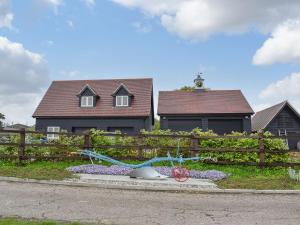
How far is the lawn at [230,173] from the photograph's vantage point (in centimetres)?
1098

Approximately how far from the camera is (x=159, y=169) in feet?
44.0

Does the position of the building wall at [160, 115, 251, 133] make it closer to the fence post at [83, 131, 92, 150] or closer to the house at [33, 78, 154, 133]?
the house at [33, 78, 154, 133]

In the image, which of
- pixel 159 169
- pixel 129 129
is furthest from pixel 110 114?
pixel 159 169

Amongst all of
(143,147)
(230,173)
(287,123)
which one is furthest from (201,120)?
(230,173)

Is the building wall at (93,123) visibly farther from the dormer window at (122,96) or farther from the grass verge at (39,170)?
the grass verge at (39,170)

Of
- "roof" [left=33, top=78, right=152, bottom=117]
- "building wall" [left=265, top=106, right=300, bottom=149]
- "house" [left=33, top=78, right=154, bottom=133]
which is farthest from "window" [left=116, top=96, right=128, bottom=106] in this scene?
Result: "building wall" [left=265, top=106, right=300, bottom=149]

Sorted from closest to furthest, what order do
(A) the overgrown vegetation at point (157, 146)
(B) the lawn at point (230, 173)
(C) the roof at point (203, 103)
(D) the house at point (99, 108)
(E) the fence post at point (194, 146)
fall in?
1. (B) the lawn at point (230, 173)
2. (A) the overgrown vegetation at point (157, 146)
3. (E) the fence post at point (194, 146)
4. (D) the house at point (99, 108)
5. (C) the roof at point (203, 103)

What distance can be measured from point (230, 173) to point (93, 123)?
67.1ft

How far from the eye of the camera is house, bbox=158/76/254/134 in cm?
3161

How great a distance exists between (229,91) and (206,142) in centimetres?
2139

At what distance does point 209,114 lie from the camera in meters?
31.9

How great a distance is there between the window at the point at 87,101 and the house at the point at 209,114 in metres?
6.58

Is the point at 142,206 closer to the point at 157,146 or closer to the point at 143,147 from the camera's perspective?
the point at 143,147

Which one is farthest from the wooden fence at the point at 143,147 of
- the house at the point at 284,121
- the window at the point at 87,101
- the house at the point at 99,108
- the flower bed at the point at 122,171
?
the house at the point at 284,121
